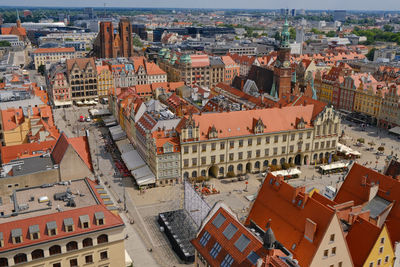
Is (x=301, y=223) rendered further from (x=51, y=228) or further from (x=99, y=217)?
(x=51, y=228)

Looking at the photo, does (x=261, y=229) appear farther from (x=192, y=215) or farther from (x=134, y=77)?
(x=134, y=77)

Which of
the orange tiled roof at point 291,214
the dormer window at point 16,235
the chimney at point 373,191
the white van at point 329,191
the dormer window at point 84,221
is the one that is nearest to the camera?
the dormer window at point 16,235

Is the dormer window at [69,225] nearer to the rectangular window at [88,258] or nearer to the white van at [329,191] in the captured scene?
the rectangular window at [88,258]

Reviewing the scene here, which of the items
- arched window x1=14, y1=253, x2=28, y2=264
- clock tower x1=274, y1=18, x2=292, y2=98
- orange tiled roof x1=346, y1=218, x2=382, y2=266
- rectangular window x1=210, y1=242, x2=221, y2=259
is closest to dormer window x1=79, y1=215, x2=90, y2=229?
arched window x1=14, y1=253, x2=28, y2=264

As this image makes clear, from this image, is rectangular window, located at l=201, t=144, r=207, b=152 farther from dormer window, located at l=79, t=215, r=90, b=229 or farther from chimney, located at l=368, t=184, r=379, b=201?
dormer window, located at l=79, t=215, r=90, b=229

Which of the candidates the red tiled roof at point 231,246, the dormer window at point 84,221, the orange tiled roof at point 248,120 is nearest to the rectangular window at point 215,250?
the red tiled roof at point 231,246

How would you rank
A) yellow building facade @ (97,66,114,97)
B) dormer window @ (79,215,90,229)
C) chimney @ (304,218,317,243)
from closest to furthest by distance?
1. chimney @ (304,218,317,243)
2. dormer window @ (79,215,90,229)
3. yellow building facade @ (97,66,114,97)
